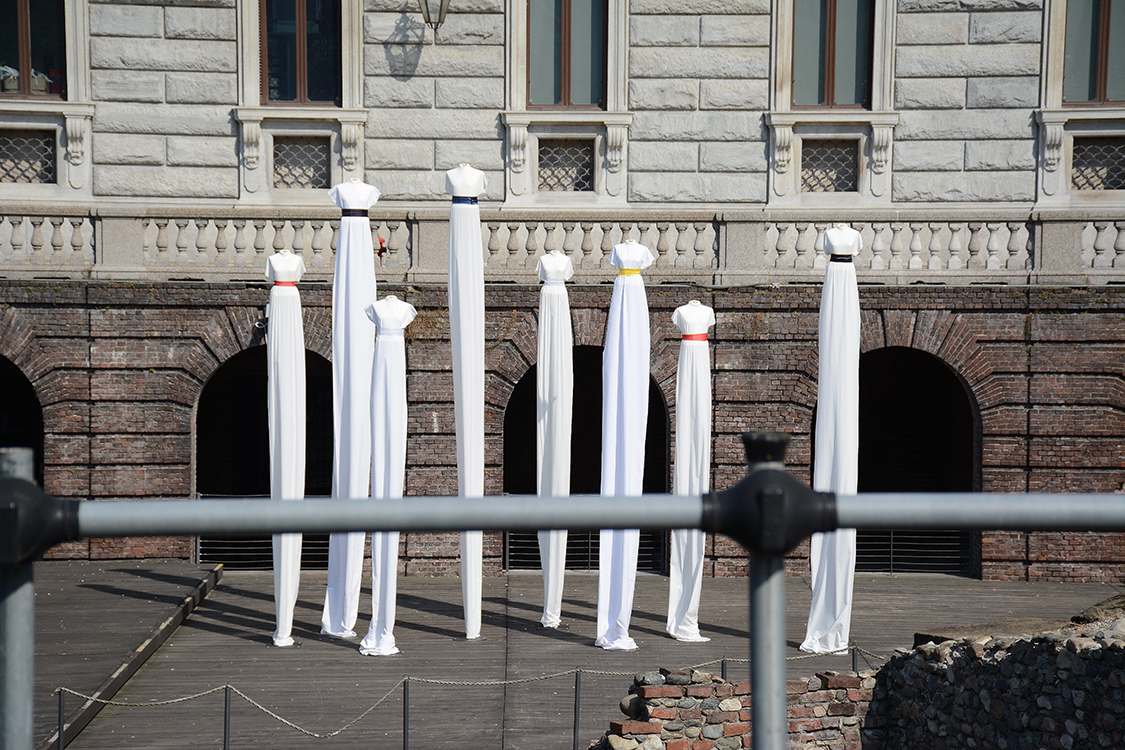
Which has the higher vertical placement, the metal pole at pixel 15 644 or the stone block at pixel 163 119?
the stone block at pixel 163 119

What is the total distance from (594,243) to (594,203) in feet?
3.11

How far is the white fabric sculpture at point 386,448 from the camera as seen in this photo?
11.6 meters

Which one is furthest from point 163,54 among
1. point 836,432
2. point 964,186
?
point 964,186

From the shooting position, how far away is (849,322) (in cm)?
1171

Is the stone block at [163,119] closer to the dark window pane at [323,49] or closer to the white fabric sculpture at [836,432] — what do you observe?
the dark window pane at [323,49]

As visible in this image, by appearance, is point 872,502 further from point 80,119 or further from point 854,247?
point 80,119

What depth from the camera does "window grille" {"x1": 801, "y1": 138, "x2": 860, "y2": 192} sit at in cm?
1652

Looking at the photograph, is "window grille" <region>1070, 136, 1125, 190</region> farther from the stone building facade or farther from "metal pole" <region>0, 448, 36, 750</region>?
"metal pole" <region>0, 448, 36, 750</region>

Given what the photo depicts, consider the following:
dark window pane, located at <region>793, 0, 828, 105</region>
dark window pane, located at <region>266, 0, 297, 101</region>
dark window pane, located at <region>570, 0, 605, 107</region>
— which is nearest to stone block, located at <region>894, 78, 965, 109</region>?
dark window pane, located at <region>793, 0, 828, 105</region>

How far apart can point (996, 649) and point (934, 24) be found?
Answer: 1059 centimetres

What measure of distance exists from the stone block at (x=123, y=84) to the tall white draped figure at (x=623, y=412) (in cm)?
859

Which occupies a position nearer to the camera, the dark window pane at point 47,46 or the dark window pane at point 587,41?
the dark window pane at point 47,46

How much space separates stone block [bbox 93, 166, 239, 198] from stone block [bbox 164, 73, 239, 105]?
106cm

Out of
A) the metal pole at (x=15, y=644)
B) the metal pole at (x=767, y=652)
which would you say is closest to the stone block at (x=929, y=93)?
the metal pole at (x=767, y=652)
